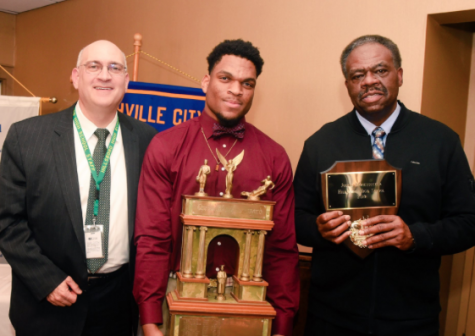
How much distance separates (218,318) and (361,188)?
2.50 ft

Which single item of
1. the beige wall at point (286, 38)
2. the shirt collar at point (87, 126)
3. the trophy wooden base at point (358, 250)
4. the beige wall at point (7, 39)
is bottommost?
the trophy wooden base at point (358, 250)

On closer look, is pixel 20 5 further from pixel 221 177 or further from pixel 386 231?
pixel 386 231

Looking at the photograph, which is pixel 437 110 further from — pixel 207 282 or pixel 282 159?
pixel 207 282

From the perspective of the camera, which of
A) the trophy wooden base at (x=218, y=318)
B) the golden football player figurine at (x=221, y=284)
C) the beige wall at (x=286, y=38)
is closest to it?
the trophy wooden base at (x=218, y=318)

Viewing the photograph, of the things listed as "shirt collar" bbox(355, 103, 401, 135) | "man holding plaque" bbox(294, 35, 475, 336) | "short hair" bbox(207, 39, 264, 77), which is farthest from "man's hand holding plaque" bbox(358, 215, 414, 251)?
"short hair" bbox(207, 39, 264, 77)

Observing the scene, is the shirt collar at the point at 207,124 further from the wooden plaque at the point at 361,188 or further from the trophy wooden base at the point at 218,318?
the trophy wooden base at the point at 218,318

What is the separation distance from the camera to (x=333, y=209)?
1.87 m

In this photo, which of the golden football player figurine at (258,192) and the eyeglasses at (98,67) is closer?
the golden football player figurine at (258,192)

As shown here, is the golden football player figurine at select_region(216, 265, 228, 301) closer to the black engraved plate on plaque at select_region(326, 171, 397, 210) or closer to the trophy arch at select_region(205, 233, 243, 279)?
the trophy arch at select_region(205, 233, 243, 279)

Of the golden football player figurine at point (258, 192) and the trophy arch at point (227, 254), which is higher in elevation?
the golden football player figurine at point (258, 192)

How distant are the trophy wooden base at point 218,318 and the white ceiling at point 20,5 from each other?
18.9 feet

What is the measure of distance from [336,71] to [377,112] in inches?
44.4

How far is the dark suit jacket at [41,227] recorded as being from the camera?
A: 76.8 inches

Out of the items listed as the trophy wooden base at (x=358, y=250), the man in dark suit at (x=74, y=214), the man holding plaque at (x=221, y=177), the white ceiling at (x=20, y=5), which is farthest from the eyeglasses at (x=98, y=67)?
the white ceiling at (x=20, y=5)
